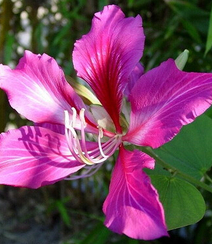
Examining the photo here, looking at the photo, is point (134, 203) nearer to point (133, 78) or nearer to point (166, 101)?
point (166, 101)

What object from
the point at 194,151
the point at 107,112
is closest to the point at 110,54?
the point at 107,112

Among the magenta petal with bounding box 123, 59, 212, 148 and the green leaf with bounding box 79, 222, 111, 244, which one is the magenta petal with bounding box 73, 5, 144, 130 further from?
the green leaf with bounding box 79, 222, 111, 244

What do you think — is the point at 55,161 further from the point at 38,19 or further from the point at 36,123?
the point at 38,19

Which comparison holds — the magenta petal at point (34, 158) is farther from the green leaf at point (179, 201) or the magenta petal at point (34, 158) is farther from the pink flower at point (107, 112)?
the green leaf at point (179, 201)

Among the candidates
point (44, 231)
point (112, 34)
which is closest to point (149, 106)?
point (112, 34)

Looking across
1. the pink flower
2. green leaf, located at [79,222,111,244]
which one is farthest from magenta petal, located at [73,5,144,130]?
green leaf, located at [79,222,111,244]

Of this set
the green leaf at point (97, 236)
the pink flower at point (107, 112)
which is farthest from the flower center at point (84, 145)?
the green leaf at point (97, 236)
